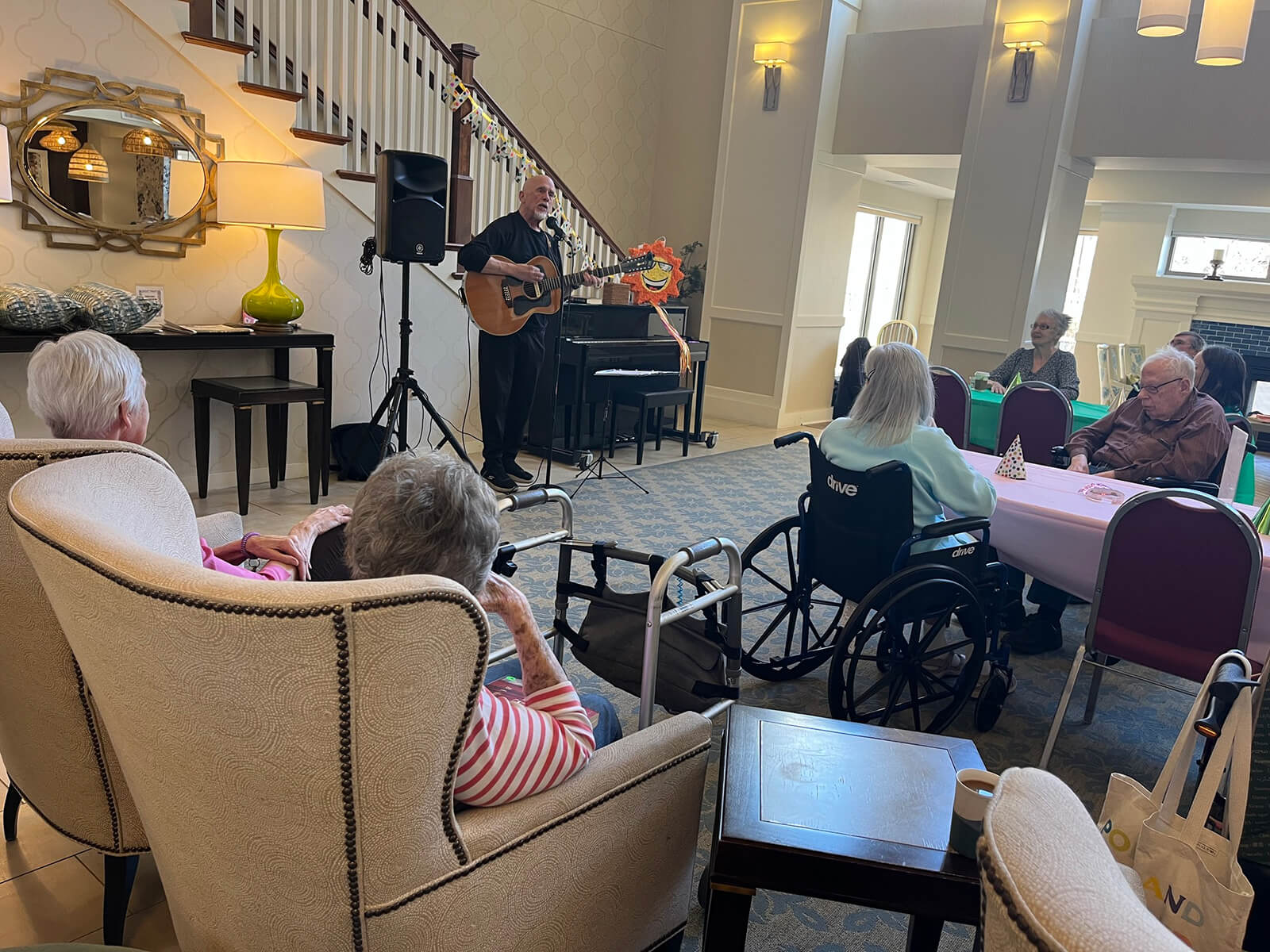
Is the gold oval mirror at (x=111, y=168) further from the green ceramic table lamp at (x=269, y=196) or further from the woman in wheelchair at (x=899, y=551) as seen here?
the woman in wheelchair at (x=899, y=551)

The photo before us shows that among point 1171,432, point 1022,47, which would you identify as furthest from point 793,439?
point 1022,47

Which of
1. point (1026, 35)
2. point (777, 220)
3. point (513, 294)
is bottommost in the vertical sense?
point (513, 294)

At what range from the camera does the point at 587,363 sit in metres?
5.73

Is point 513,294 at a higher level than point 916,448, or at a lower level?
higher

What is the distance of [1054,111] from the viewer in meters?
6.19

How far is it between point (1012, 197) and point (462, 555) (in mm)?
6339

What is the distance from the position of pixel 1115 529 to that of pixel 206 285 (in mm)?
4009

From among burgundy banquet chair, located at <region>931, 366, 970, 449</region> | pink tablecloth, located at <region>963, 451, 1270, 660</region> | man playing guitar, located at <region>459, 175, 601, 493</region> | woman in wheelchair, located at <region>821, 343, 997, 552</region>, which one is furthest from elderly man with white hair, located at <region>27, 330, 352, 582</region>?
burgundy banquet chair, located at <region>931, 366, 970, 449</region>

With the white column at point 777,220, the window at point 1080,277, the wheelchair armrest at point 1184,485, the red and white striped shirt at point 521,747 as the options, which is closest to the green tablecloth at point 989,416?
the wheelchair armrest at point 1184,485

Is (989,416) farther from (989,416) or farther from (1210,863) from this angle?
(1210,863)

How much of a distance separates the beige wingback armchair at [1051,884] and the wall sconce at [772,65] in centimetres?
744

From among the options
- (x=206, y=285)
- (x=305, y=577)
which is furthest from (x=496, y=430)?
(x=305, y=577)

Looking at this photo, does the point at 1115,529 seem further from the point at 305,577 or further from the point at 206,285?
the point at 206,285

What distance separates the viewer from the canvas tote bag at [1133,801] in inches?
47.9
